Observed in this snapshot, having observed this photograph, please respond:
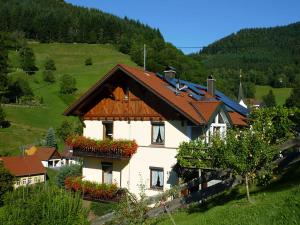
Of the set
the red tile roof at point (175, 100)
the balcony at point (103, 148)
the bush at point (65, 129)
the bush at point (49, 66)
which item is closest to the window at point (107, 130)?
the balcony at point (103, 148)

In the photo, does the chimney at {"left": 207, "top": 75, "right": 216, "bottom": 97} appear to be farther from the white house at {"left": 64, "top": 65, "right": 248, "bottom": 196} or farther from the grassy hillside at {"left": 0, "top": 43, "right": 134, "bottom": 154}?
the grassy hillside at {"left": 0, "top": 43, "right": 134, "bottom": 154}

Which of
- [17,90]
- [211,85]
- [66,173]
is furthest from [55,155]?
[211,85]

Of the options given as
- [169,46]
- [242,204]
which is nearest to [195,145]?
[242,204]

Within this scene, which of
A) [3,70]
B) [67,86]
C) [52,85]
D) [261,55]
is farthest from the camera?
[261,55]

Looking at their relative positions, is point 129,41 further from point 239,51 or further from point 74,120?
point 74,120

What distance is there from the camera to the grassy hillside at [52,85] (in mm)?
86938

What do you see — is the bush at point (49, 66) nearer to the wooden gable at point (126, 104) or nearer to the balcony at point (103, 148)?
the wooden gable at point (126, 104)

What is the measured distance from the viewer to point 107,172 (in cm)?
2892

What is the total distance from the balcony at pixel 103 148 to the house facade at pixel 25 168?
37379 millimetres

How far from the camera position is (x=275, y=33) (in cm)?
17625

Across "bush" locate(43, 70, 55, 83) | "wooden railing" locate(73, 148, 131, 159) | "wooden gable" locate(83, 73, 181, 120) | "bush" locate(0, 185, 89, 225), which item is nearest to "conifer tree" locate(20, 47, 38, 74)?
"bush" locate(43, 70, 55, 83)

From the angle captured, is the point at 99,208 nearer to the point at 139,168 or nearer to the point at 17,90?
the point at 139,168

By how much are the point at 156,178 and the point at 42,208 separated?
14.7 metres

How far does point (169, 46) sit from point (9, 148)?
72865 mm
